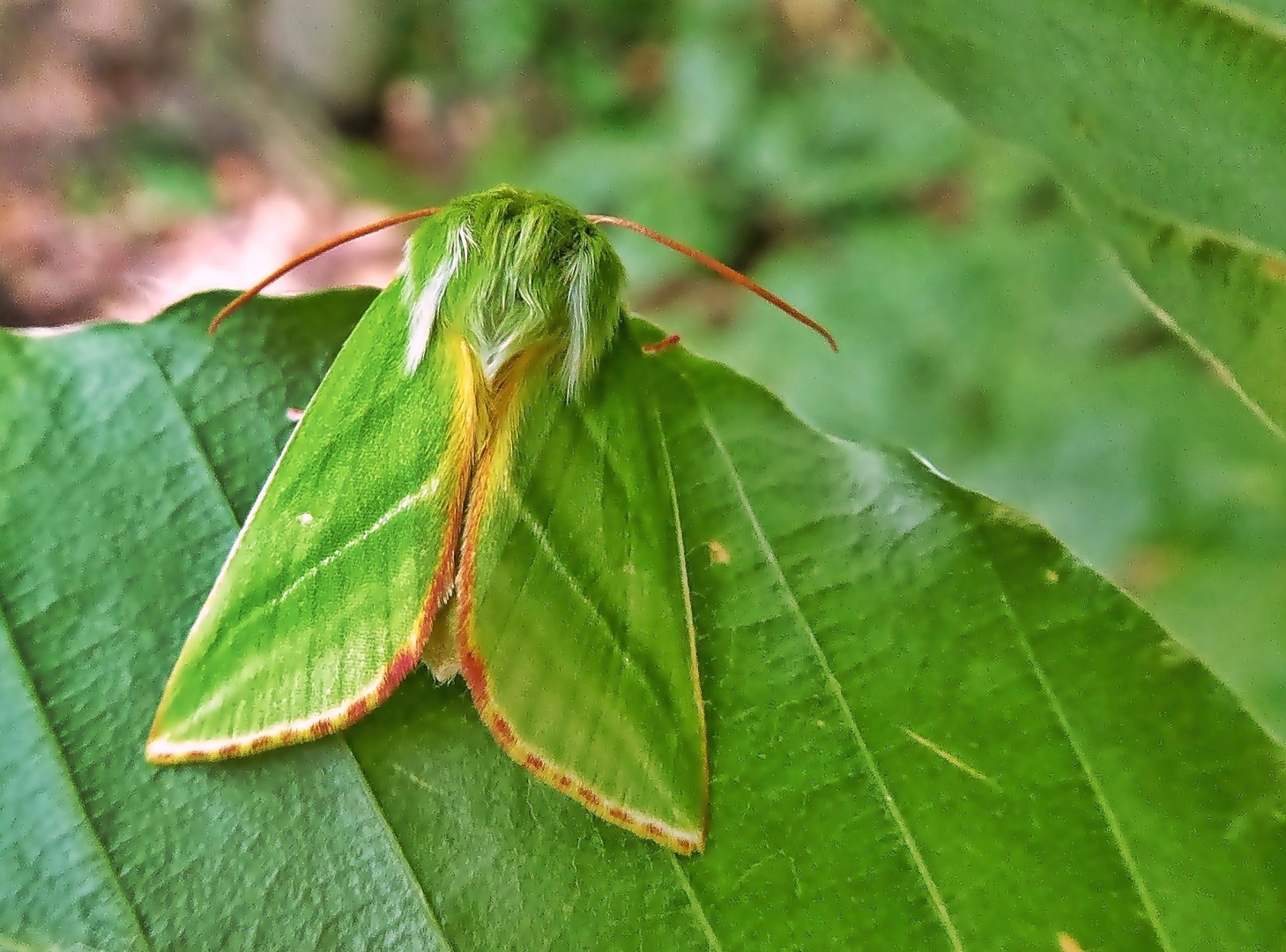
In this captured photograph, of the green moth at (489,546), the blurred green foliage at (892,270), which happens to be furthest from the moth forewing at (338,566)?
the blurred green foliage at (892,270)

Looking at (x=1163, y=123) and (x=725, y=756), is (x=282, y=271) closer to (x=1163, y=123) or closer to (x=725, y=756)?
(x=725, y=756)

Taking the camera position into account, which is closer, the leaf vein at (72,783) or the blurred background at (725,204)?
the leaf vein at (72,783)

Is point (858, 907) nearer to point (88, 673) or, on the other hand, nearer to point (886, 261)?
point (88, 673)

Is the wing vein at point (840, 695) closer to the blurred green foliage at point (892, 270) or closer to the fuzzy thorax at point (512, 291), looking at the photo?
the fuzzy thorax at point (512, 291)

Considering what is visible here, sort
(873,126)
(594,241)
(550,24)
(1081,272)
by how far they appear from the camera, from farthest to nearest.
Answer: (550,24), (873,126), (1081,272), (594,241)

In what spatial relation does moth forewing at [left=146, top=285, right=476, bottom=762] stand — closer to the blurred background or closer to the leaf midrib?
the leaf midrib

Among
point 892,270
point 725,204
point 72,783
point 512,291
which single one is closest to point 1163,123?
point 512,291

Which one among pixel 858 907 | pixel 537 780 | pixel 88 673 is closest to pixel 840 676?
pixel 858 907
